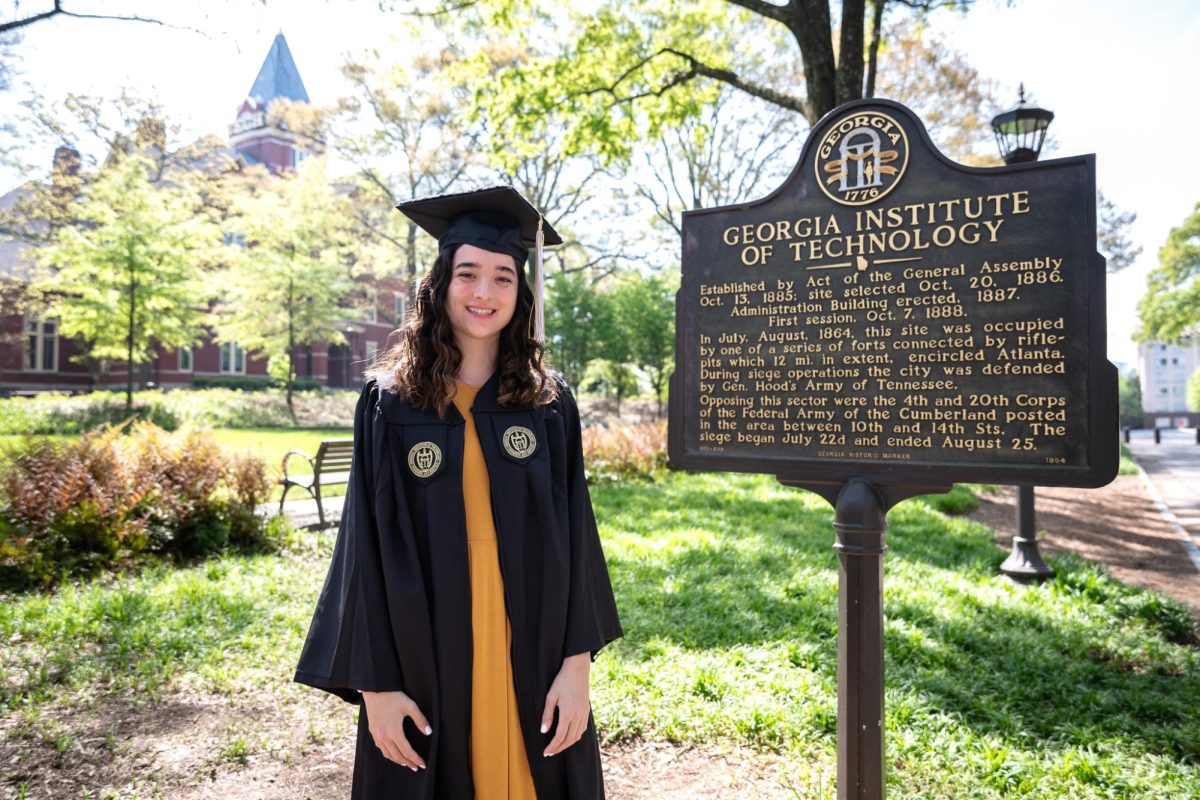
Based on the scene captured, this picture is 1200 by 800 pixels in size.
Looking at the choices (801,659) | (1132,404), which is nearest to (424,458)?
(801,659)

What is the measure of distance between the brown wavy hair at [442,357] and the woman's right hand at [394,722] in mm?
779

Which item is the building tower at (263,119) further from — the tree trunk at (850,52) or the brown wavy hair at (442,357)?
the brown wavy hair at (442,357)

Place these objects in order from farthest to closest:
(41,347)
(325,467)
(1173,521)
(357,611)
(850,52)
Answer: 1. (41,347)
2. (1173,521)
3. (325,467)
4. (850,52)
5. (357,611)

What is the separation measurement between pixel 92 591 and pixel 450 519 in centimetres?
512

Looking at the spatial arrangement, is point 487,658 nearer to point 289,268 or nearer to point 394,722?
point 394,722

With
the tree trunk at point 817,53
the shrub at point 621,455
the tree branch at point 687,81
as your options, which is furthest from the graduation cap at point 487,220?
the shrub at point 621,455

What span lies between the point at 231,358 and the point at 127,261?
18218 millimetres

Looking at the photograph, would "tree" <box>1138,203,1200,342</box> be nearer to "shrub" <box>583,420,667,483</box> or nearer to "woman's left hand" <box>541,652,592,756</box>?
"shrub" <box>583,420,667,483</box>

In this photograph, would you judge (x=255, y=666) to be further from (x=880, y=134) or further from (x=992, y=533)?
(x=992, y=533)

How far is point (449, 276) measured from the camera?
218 cm

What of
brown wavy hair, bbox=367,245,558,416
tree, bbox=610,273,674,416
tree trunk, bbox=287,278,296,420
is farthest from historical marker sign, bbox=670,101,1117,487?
tree trunk, bbox=287,278,296,420

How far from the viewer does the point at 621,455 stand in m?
13.1

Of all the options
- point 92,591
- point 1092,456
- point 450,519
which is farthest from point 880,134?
point 92,591

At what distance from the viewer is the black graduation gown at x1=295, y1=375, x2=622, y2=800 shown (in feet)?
6.29
